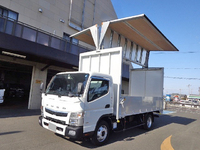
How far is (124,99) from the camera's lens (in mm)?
5125

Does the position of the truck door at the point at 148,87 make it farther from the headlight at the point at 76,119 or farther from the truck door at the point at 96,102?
the headlight at the point at 76,119

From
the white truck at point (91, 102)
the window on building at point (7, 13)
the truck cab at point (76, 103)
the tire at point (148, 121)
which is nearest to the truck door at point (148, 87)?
the tire at point (148, 121)

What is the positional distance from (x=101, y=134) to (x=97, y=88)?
1454mm

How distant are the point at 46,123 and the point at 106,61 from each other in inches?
117

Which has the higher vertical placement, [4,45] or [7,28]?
[7,28]

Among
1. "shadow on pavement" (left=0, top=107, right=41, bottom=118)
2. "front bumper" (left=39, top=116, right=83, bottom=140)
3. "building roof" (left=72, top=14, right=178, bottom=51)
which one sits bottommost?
"shadow on pavement" (left=0, top=107, right=41, bottom=118)

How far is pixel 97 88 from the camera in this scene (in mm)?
4520

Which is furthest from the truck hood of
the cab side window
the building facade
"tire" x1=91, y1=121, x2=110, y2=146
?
the building facade

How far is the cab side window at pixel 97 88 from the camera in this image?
427 centimetres

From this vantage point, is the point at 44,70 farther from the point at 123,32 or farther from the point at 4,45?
the point at 123,32

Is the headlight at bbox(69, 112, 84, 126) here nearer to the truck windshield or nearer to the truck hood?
the truck hood

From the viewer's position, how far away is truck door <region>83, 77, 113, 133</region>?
13.4 feet

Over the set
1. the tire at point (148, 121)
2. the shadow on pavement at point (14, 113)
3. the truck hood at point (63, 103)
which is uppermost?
the truck hood at point (63, 103)

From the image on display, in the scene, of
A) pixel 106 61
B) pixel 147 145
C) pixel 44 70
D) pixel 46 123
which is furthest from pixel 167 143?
pixel 44 70
